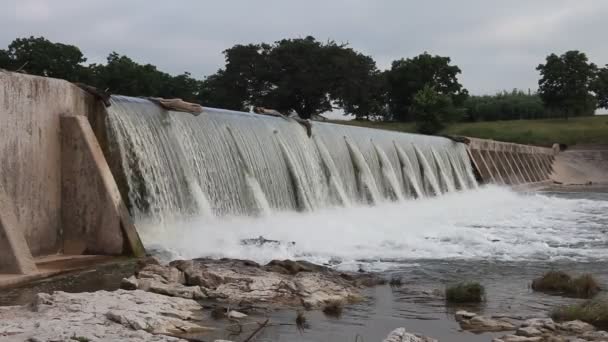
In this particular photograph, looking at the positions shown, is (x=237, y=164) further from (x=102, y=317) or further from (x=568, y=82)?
(x=568, y=82)

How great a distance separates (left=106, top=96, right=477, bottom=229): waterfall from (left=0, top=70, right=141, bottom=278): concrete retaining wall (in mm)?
1128

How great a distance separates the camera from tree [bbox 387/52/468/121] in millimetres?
73312

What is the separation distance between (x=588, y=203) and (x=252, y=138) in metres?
16.6

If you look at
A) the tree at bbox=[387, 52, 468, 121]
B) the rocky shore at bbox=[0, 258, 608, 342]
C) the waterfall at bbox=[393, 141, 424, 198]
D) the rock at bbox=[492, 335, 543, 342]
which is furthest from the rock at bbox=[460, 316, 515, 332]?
the tree at bbox=[387, 52, 468, 121]

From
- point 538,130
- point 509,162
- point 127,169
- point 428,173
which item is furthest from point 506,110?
point 127,169

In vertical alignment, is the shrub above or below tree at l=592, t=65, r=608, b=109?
below

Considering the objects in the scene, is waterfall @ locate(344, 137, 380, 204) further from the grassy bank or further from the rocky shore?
the grassy bank

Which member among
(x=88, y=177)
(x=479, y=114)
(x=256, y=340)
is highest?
(x=479, y=114)

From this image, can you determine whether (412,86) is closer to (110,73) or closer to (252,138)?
(110,73)

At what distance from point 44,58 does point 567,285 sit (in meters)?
56.3

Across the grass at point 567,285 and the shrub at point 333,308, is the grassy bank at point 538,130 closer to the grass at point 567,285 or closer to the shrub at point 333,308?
the grass at point 567,285

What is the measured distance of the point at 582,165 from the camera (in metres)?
52.8

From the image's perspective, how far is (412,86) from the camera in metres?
73.1

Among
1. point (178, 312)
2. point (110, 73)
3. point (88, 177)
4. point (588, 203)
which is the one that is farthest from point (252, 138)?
point (110, 73)
